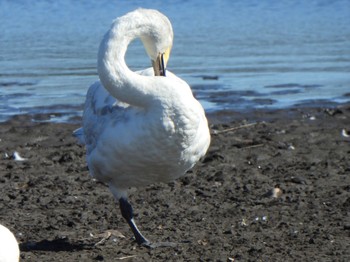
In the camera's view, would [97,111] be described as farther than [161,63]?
Yes

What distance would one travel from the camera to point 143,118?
6.61m

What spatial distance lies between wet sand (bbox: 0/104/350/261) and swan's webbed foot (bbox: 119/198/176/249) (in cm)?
9

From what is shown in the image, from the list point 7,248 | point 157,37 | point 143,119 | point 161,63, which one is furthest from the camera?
point 161,63

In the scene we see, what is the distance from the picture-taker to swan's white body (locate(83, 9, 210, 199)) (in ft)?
21.6

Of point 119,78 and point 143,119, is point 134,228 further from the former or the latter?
point 119,78

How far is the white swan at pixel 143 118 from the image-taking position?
259 inches

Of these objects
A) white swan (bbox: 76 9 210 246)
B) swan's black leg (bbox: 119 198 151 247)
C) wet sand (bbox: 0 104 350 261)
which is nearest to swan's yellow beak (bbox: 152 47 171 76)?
white swan (bbox: 76 9 210 246)

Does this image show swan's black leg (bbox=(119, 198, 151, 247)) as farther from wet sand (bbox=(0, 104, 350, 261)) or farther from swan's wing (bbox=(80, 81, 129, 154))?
swan's wing (bbox=(80, 81, 129, 154))

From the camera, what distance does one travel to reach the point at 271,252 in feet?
21.8

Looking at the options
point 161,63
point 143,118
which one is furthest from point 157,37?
point 143,118

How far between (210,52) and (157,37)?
1253cm

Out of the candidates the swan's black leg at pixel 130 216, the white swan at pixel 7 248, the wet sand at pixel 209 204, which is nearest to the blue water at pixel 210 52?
the wet sand at pixel 209 204

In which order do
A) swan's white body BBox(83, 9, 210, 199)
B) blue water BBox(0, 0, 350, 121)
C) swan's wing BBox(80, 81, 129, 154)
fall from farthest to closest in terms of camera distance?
1. blue water BBox(0, 0, 350, 121)
2. swan's wing BBox(80, 81, 129, 154)
3. swan's white body BBox(83, 9, 210, 199)

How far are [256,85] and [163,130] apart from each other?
29.3 ft
